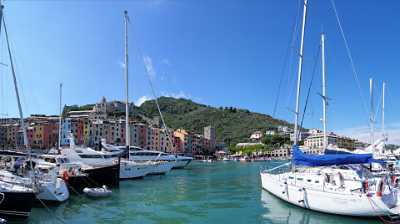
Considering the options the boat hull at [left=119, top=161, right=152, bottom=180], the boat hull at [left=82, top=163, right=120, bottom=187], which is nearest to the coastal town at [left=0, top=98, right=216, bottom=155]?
the boat hull at [left=119, top=161, right=152, bottom=180]

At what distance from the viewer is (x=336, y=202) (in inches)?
771

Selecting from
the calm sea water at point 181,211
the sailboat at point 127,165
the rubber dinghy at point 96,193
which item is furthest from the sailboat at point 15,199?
the sailboat at point 127,165

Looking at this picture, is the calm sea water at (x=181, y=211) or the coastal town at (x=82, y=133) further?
the coastal town at (x=82, y=133)

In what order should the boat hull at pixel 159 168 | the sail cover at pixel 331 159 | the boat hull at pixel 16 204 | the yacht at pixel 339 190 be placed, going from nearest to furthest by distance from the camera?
the boat hull at pixel 16 204, the yacht at pixel 339 190, the sail cover at pixel 331 159, the boat hull at pixel 159 168

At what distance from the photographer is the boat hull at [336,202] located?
1835 centimetres

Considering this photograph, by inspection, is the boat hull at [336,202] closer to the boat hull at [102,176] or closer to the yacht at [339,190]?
the yacht at [339,190]

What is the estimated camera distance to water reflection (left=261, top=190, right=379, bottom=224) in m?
19.0

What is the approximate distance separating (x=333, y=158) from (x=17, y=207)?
18325 mm

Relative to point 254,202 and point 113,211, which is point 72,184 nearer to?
point 113,211

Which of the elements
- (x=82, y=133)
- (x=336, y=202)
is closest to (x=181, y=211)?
(x=336, y=202)

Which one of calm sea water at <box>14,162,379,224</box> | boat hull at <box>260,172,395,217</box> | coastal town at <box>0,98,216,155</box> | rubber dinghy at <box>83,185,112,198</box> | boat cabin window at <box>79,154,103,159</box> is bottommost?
calm sea water at <box>14,162,379,224</box>

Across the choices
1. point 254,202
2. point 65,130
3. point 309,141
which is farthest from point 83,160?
point 309,141

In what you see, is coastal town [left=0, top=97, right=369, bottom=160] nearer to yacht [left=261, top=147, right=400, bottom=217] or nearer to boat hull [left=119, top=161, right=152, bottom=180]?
boat hull [left=119, top=161, right=152, bottom=180]

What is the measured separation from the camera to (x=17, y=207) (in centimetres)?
1783
